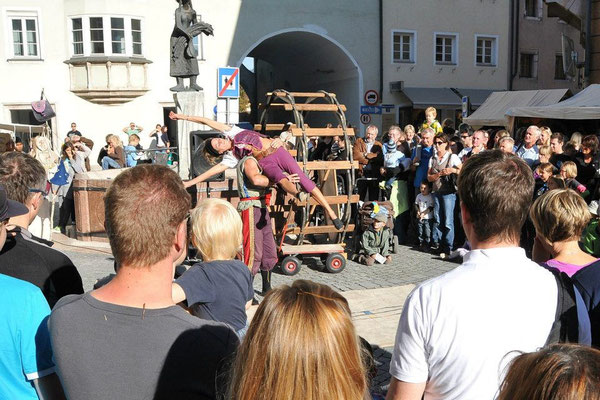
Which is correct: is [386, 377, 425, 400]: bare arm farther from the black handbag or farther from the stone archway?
the stone archway

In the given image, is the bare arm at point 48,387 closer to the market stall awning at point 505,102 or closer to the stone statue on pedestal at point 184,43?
the stone statue on pedestal at point 184,43

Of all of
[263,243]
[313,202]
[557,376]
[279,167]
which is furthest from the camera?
[313,202]

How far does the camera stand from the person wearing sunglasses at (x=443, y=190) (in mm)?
8805

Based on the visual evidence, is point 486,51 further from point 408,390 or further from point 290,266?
point 408,390

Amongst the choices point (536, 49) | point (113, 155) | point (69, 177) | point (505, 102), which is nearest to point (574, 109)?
point (505, 102)

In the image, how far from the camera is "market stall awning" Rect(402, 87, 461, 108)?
25.8 meters

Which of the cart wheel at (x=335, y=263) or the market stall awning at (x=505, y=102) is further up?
the market stall awning at (x=505, y=102)

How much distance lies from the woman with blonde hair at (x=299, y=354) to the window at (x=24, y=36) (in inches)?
913

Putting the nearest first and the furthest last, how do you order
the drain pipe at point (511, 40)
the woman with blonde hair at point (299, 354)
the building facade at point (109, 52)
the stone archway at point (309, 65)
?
the woman with blonde hair at point (299, 354) → the building facade at point (109, 52) → the stone archway at point (309, 65) → the drain pipe at point (511, 40)

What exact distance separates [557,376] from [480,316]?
0.79m

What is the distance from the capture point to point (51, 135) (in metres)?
21.9

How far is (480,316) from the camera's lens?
2078 mm

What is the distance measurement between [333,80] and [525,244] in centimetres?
2015

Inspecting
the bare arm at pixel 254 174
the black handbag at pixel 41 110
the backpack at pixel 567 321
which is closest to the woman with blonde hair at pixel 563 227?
the backpack at pixel 567 321
